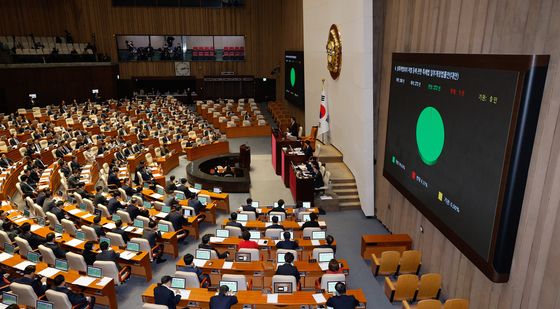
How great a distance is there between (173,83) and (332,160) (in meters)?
23.5

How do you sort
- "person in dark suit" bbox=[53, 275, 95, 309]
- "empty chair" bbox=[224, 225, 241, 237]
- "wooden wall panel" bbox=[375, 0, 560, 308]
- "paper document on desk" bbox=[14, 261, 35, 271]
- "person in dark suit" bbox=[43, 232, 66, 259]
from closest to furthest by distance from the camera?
"wooden wall panel" bbox=[375, 0, 560, 308] → "person in dark suit" bbox=[53, 275, 95, 309] → "paper document on desk" bbox=[14, 261, 35, 271] → "person in dark suit" bbox=[43, 232, 66, 259] → "empty chair" bbox=[224, 225, 241, 237]

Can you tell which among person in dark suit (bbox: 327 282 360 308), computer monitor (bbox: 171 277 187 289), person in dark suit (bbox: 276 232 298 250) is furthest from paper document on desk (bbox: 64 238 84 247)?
person in dark suit (bbox: 327 282 360 308)

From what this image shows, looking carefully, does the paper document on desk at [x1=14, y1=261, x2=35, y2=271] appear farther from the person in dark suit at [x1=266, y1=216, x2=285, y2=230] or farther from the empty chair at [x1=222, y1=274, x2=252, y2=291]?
the person in dark suit at [x1=266, y1=216, x2=285, y2=230]

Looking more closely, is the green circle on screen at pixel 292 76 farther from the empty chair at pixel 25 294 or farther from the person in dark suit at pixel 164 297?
the empty chair at pixel 25 294

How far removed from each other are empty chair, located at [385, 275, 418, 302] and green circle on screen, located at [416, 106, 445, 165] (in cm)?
244

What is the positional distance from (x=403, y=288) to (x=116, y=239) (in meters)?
6.75

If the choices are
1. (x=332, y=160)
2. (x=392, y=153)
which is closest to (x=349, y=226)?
(x=392, y=153)

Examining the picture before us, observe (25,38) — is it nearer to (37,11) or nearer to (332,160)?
(37,11)

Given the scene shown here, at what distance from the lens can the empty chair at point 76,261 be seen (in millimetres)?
8375

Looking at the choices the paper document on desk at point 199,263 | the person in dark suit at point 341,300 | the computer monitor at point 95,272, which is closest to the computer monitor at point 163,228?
the paper document on desk at point 199,263

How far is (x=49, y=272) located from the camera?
27.4 feet

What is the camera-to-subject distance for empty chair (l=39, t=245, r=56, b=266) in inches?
342

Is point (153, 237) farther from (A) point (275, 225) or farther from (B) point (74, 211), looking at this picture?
(B) point (74, 211)

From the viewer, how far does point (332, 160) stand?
1617 centimetres
